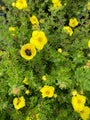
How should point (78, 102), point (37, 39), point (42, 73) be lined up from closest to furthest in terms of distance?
point (37, 39) < point (78, 102) < point (42, 73)

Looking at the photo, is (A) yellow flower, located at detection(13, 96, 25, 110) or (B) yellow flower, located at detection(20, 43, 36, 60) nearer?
(B) yellow flower, located at detection(20, 43, 36, 60)

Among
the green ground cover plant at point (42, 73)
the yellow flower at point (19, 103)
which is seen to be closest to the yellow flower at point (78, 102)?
the green ground cover plant at point (42, 73)

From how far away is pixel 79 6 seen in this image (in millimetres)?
2102

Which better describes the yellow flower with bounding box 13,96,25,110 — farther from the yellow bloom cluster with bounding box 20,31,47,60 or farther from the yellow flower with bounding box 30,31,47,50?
the yellow flower with bounding box 30,31,47,50

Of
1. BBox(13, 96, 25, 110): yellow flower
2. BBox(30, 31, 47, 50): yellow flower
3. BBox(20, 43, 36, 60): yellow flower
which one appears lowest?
BBox(13, 96, 25, 110): yellow flower

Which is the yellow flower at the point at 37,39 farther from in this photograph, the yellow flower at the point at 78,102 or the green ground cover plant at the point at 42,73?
the yellow flower at the point at 78,102

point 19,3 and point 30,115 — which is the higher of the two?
point 19,3

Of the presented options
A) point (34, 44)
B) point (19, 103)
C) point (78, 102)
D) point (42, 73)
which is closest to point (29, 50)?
point (34, 44)

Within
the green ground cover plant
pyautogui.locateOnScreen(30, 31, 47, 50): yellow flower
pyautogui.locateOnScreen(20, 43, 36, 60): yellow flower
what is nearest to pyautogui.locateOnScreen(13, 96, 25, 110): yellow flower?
the green ground cover plant

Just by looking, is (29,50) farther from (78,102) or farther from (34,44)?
(78,102)

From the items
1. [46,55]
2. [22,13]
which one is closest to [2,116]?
[46,55]

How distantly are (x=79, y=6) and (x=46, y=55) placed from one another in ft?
4.19

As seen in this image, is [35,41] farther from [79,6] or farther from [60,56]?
[79,6]

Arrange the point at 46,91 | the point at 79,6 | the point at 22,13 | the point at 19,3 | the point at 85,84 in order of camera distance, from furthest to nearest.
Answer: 1. the point at 79,6
2. the point at 22,13
3. the point at 19,3
4. the point at 46,91
5. the point at 85,84
